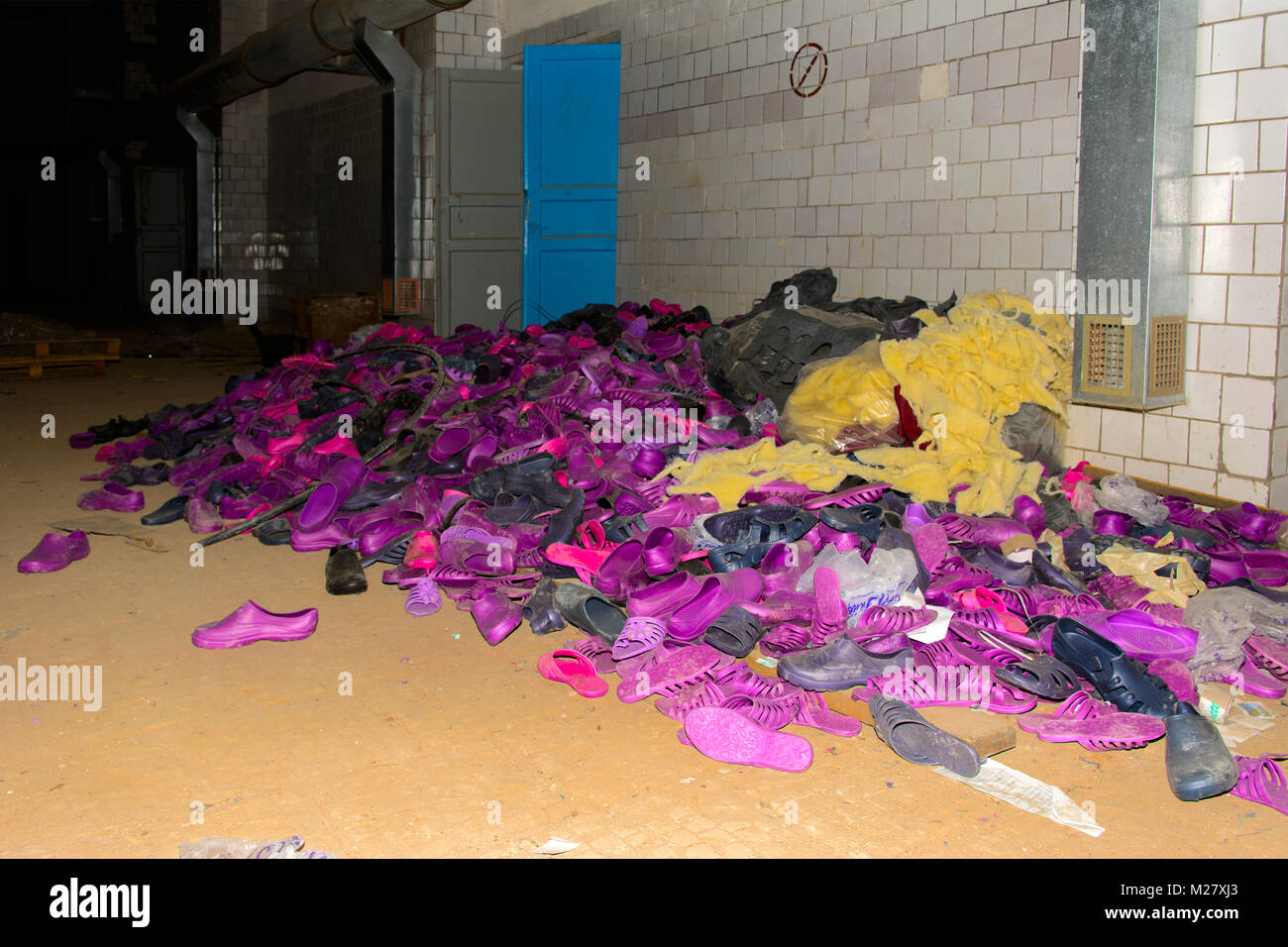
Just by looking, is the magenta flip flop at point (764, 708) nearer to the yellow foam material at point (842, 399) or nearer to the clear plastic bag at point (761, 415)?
the yellow foam material at point (842, 399)

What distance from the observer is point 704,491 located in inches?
156

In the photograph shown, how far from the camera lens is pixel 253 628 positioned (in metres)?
3.17

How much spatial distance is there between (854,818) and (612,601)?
4.33ft

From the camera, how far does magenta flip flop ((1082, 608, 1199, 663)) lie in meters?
2.92

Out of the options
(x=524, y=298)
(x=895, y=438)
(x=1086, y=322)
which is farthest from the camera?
(x=524, y=298)

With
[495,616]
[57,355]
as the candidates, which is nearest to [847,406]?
[495,616]

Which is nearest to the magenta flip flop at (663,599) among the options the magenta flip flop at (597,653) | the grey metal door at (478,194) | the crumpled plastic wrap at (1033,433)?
the magenta flip flop at (597,653)

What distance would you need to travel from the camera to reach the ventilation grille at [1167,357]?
179 inches

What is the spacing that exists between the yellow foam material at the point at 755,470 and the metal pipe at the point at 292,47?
18.2 ft

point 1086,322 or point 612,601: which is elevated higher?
point 1086,322

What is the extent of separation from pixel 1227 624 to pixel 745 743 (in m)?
1.55

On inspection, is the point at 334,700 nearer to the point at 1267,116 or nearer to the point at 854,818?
the point at 854,818

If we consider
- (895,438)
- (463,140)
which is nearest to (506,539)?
(895,438)

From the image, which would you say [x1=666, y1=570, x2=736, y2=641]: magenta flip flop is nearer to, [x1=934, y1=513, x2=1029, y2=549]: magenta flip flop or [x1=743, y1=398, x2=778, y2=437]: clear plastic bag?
[x1=934, y1=513, x2=1029, y2=549]: magenta flip flop
